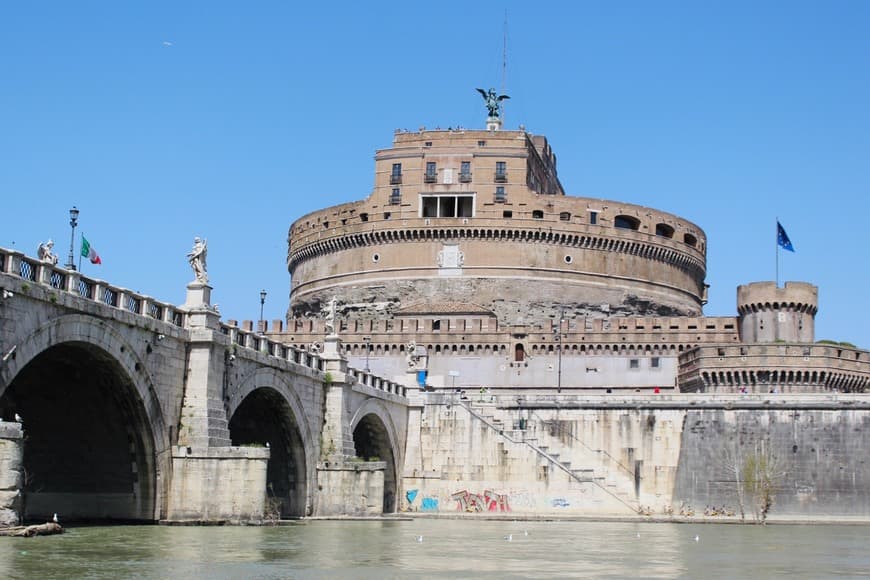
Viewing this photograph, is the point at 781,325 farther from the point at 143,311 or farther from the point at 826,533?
the point at 143,311

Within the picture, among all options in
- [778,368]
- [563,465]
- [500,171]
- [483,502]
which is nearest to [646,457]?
[563,465]

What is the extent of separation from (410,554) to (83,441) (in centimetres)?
1092

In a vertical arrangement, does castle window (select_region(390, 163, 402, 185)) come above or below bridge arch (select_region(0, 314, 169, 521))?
above

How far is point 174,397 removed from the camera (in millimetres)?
34656

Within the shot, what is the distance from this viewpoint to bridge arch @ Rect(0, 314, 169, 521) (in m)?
32.2

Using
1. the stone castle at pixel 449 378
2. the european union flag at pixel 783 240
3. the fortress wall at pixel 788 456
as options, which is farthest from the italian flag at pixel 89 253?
the european union flag at pixel 783 240

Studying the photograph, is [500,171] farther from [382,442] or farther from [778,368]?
[382,442]

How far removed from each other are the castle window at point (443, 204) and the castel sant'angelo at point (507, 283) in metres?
0.11

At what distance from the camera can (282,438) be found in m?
44.2

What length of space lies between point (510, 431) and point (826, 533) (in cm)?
1570

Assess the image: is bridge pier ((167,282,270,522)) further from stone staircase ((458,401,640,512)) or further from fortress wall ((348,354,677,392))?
fortress wall ((348,354,677,392))

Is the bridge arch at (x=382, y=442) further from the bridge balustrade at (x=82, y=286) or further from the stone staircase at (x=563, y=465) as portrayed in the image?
the bridge balustrade at (x=82, y=286)

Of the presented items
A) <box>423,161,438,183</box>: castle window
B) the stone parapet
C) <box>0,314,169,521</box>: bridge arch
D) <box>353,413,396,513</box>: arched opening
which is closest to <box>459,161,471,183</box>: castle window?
<box>423,161,438,183</box>: castle window

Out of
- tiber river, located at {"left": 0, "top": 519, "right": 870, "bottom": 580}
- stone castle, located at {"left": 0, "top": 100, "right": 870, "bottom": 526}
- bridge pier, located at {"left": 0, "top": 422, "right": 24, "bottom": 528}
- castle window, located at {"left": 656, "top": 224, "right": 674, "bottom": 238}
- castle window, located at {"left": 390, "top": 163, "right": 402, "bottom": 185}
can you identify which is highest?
castle window, located at {"left": 390, "top": 163, "right": 402, "bottom": 185}
